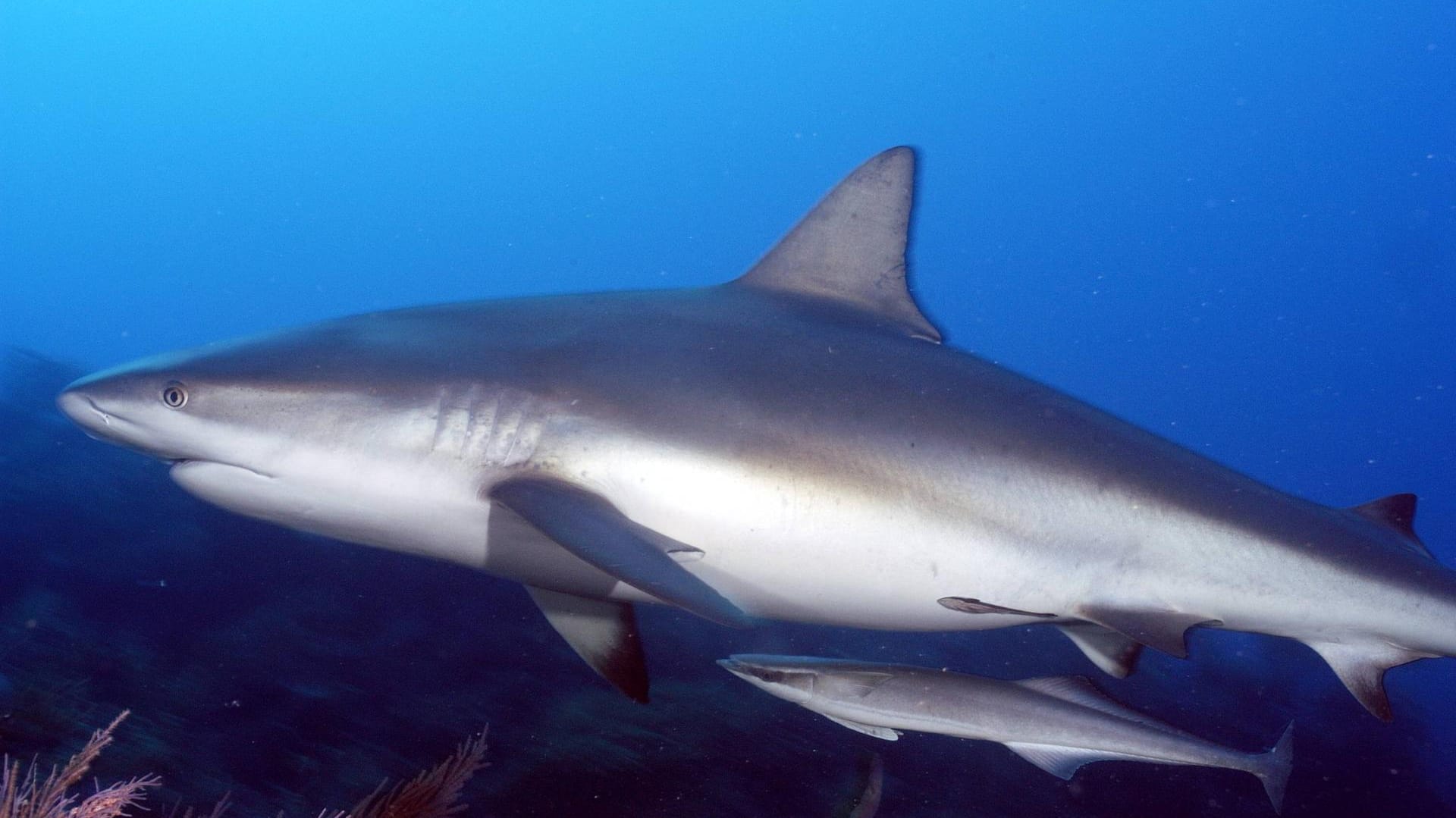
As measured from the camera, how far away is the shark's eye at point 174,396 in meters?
2.54

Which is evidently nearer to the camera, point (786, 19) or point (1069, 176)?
point (786, 19)

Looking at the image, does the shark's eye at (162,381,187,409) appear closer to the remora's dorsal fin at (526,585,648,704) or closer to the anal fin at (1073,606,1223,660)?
the remora's dorsal fin at (526,585,648,704)

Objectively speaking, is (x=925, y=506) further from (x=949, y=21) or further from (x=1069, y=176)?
(x=1069, y=176)

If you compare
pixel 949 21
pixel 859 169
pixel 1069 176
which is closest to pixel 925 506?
pixel 859 169

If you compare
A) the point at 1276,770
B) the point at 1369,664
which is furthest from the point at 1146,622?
the point at 1369,664

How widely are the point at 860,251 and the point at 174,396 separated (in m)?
2.95

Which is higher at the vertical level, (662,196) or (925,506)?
(662,196)

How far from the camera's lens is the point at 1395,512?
386 centimetres

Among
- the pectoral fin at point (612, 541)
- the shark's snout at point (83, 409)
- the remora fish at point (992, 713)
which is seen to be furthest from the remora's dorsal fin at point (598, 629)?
the shark's snout at point (83, 409)

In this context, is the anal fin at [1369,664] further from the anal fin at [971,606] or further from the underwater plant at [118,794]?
the underwater plant at [118,794]

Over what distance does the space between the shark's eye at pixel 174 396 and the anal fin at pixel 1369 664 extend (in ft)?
15.4

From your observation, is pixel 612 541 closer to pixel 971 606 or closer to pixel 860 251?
pixel 971 606

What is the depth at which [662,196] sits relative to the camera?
181m

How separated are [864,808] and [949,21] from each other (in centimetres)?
12172
